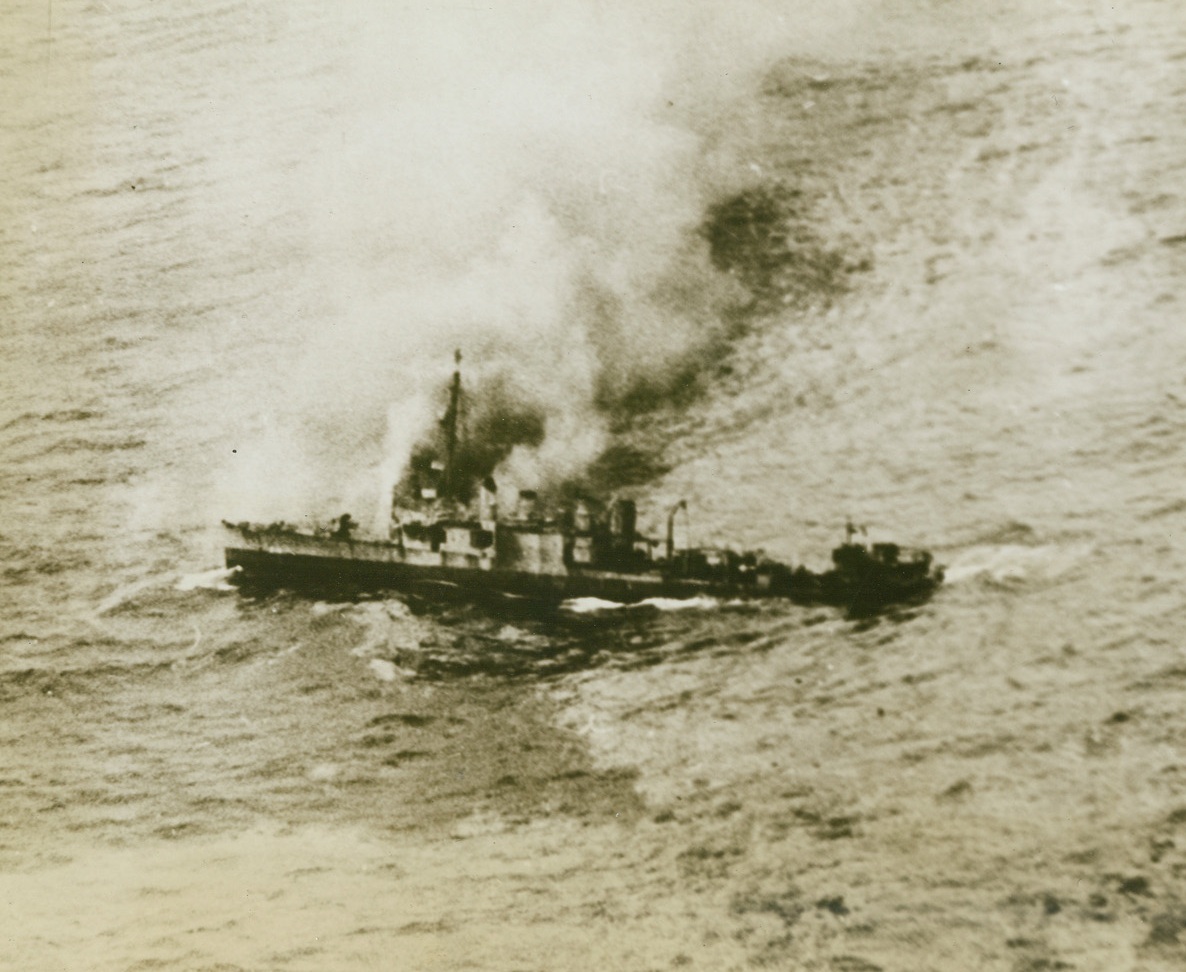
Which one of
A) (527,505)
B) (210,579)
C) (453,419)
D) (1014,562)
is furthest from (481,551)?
(1014,562)

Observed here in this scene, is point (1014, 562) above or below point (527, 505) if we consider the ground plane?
below

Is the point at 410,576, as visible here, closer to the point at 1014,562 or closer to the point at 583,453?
the point at 583,453

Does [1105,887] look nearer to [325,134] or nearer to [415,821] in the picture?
[415,821]

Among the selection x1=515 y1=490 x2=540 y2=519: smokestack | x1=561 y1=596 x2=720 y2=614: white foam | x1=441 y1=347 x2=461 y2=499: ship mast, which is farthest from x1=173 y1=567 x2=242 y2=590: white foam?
x1=561 y1=596 x2=720 y2=614: white foam

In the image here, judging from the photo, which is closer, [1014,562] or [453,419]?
[1014,562]

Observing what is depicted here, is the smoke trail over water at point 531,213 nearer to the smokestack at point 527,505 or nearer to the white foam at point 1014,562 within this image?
the smokestack at point 527,505

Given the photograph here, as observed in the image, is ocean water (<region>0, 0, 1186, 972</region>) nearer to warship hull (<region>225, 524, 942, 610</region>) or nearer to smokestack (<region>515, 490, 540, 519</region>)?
warship hull (<region>225, 524, 942, 610</region>)
